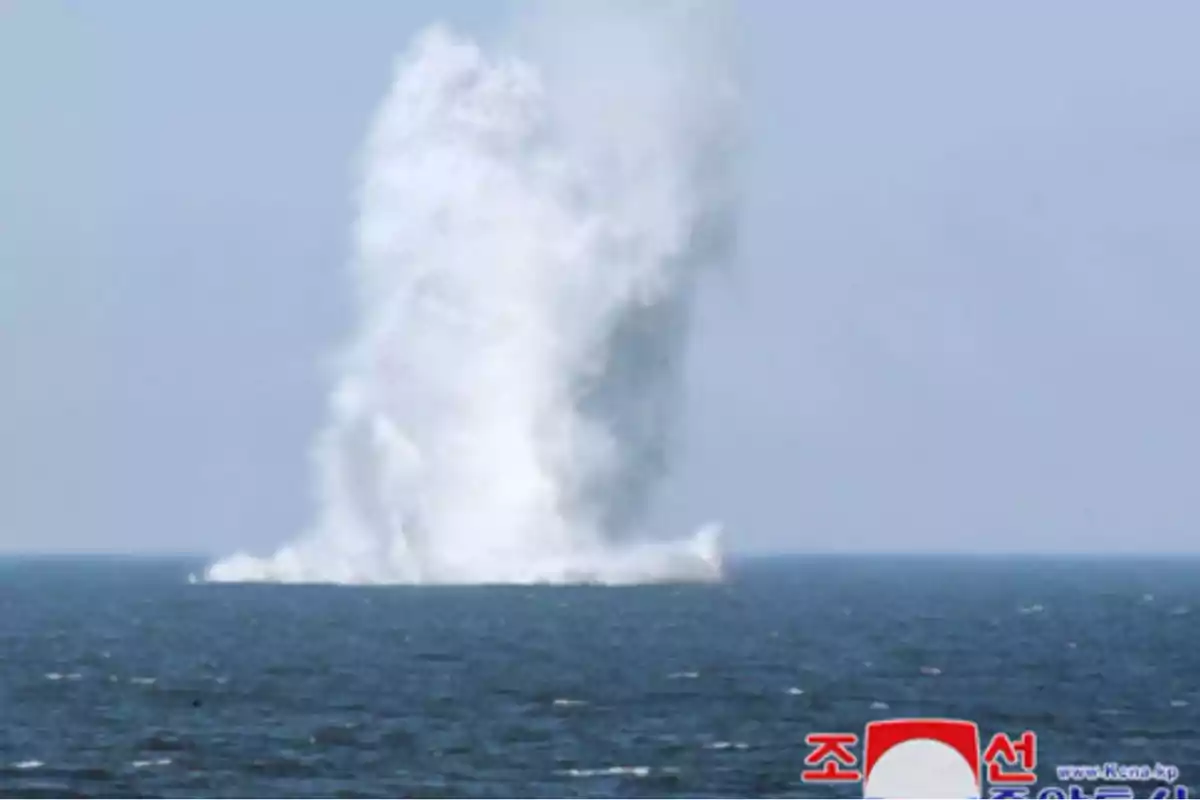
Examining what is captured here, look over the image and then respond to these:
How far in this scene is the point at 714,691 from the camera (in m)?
72.1

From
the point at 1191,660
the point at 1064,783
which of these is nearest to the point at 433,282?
the point at 1191,660

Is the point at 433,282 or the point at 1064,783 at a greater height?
the point at 433,282

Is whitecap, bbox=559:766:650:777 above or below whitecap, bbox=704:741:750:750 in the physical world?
below

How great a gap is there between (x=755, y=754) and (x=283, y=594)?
95741 millimetres

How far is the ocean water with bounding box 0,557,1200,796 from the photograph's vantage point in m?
52.8

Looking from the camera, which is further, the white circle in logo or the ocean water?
the ocean water

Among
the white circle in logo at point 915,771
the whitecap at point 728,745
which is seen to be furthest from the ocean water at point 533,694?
the white circle in logo at point 915,771

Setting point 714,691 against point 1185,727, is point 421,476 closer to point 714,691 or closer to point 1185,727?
point 714,691

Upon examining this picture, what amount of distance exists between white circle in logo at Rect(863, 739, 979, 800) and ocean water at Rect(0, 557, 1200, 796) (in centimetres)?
2082

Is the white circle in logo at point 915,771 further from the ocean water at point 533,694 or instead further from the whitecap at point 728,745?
the whitecap at point 728,745

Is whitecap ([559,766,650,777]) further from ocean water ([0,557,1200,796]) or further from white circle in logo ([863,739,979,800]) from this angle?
white circle in logo ([863,739,979,800])

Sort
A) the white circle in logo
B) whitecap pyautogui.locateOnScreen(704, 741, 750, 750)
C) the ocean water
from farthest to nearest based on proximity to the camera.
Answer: whitecap pyautogui.locateOnScreen(704, 741, 750, 750) → the ocean water → the white circle in logo

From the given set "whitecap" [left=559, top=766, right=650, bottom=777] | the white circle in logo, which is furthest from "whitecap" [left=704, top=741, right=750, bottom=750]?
Result: the white circle in logo

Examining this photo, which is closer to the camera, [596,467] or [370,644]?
[370,644]
